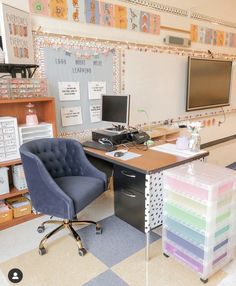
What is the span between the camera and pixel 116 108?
8.52 ft

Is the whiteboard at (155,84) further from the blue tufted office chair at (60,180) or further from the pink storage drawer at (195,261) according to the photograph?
the pink storage drawer at (195,261)

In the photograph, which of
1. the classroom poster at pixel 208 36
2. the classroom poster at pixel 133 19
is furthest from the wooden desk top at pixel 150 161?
the classroom poster at pixel 208 36

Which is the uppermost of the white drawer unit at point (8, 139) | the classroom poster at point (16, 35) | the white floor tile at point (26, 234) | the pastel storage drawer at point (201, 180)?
the classroom poster at point (16, 35)

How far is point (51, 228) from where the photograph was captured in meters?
2.40

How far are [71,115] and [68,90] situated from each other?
0.92 feet

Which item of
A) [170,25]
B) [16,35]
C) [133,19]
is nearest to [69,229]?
[16,35]

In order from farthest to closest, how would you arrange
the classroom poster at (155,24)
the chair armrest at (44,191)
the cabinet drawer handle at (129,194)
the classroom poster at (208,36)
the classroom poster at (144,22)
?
the classroom poster at (208,36), the classroom poster at (155,24), the classroom poster at (144,22), the cabinet drawer handle at (129,194), the chair armrest at (44,191)

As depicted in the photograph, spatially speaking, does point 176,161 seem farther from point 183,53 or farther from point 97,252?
point 183,53

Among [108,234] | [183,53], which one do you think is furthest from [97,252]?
[183,53]

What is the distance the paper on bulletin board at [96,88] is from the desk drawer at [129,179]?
1060 mm

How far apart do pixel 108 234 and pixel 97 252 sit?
0.86ft

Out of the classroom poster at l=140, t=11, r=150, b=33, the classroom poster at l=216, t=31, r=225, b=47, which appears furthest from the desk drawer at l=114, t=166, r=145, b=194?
the classroom poster at l=216, t=31, r=225, b=47

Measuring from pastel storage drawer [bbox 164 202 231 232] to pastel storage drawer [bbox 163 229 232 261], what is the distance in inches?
5.4

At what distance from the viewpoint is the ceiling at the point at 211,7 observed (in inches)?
147
